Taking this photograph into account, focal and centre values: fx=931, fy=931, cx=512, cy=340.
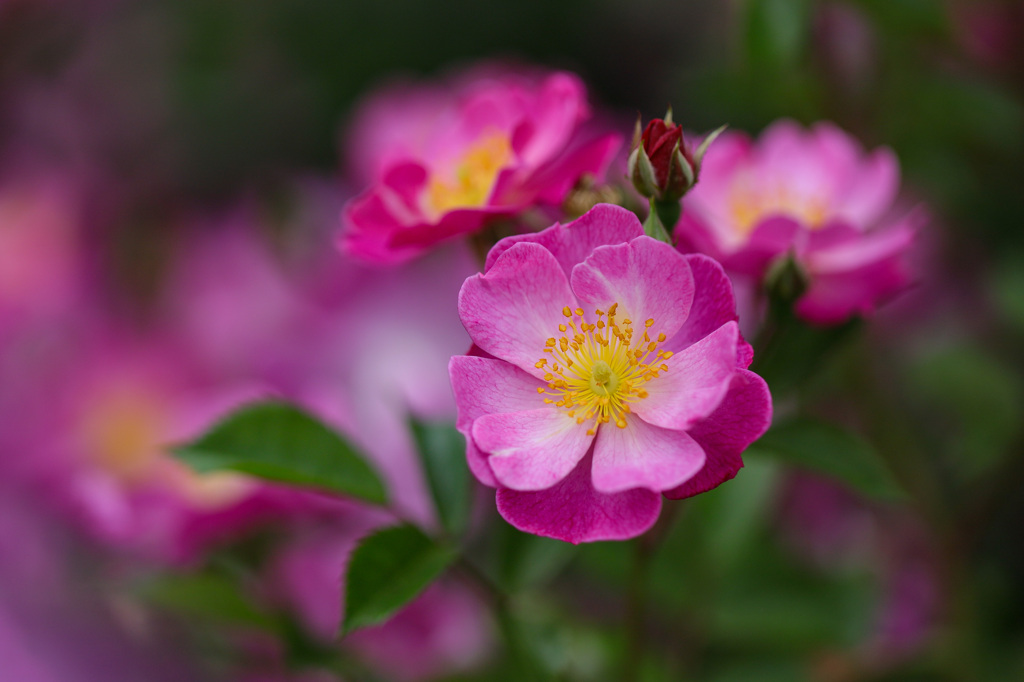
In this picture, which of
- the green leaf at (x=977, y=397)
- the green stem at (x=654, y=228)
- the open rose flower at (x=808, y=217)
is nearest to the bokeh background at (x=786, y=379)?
the green leaf at (x=977, y=397)

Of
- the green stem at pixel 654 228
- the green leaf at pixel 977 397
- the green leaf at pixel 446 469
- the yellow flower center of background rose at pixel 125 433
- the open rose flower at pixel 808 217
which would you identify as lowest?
the green leaf at pixel 977 397

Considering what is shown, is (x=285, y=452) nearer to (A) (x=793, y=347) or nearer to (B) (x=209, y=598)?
(B) (x=209, y=598)

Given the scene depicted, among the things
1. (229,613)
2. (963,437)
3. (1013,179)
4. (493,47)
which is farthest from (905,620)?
(493,47)

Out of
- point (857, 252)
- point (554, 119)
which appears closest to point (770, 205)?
point (857, 252)

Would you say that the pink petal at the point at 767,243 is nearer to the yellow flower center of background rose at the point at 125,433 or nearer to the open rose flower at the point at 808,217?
the open rose flower at the point at 808,217

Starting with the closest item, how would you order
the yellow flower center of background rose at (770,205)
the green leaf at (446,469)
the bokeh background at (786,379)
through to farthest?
the green leaf at (446,469)
the yellow flower center of background rose at (770,205)
the bokeh background at (786,379)

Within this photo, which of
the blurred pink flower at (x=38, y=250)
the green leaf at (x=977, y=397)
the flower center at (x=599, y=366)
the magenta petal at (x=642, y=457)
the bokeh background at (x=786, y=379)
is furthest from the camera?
the blurred pink flower at (x=38, y=250)
